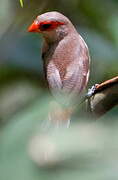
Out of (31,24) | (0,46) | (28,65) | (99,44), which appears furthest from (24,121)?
(31,24)

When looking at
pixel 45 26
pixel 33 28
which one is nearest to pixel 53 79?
pixel 33 28

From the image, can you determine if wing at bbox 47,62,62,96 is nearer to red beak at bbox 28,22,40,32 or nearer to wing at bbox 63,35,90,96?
wing at bbox 63,35,90,96

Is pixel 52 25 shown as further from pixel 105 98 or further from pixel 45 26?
pixel 105 98

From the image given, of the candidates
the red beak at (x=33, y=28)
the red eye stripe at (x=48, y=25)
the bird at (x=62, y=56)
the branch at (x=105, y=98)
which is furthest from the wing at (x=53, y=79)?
the branch at (x=105, y=98)

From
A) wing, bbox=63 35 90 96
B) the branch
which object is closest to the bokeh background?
wing, bbox=63 35 90 96

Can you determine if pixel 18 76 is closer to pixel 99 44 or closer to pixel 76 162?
pixel 76 162

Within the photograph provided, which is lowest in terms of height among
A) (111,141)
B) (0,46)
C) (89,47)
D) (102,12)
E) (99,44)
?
(89,47)
